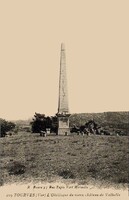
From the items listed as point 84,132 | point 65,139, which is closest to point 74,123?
point 84,132

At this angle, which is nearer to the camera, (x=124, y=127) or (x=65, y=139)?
(x=65, y=139)

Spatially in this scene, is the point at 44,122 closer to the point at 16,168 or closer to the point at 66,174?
the point at 16,168

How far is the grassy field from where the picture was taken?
11.3 meters

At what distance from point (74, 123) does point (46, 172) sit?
1239cm

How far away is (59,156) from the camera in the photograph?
1359 centimetres

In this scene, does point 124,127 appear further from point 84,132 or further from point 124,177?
point 124,177

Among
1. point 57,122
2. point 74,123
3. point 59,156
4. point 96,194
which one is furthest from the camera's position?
point 74,123

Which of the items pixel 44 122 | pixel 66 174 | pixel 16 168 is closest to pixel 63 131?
pixel 44 122

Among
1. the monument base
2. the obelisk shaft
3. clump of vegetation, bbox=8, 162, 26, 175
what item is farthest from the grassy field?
the monument base

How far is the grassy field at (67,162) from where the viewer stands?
11297 millimetres

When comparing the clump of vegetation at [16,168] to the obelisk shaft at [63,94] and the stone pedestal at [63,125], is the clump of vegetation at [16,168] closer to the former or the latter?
the obelisk shaft at [63,94]

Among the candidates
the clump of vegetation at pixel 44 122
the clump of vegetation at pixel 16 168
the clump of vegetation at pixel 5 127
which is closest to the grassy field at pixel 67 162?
the clump of vegetation at pixel 16 168

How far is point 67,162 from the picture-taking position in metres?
12.7

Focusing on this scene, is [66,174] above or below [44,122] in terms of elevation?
below
